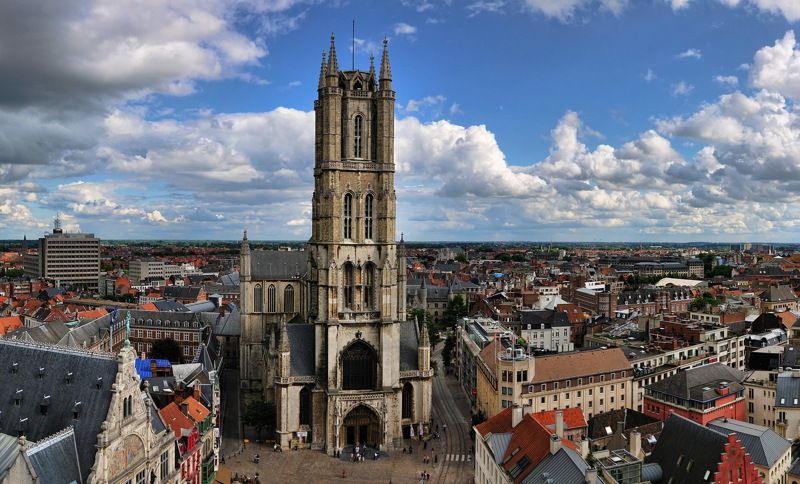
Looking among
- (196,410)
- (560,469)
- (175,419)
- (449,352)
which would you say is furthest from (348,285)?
(449,352)

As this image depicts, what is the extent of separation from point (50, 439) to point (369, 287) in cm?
4873

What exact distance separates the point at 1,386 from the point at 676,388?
79668 mm

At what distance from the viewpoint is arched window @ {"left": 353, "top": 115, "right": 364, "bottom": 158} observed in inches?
3479

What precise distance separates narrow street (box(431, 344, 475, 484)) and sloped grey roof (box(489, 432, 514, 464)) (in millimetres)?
12182

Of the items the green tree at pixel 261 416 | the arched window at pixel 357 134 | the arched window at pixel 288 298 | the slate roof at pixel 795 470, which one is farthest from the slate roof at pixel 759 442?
the arched window at pixel 288 298

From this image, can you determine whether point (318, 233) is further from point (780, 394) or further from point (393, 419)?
point (780, 394)

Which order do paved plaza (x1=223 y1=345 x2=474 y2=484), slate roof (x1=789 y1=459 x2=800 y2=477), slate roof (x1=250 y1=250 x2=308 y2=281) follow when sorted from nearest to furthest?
slate roof (x1=789 y1=459 x2=800 y2=477) < paved plaza (x1=223 y1=345 x2=474 y2=484) < slate roof (x1=250 y1=250 x2=308 y2=281)

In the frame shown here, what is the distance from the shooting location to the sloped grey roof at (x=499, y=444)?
2498 inches

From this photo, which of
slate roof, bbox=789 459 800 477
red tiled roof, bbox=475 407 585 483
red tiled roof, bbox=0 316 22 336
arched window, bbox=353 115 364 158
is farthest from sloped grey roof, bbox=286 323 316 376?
red tiled roof, bbox=0 316 22 336

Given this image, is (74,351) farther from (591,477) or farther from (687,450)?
(687,450)

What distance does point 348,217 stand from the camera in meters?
87.4

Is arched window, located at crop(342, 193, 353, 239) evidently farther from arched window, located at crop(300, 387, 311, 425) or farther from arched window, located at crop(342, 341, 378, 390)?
arched window, located at crop(300, 387, 311, 425)

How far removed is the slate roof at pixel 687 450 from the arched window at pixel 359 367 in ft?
122

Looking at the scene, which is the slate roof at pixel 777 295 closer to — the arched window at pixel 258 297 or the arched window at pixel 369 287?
the arched window at pixel 369 287
